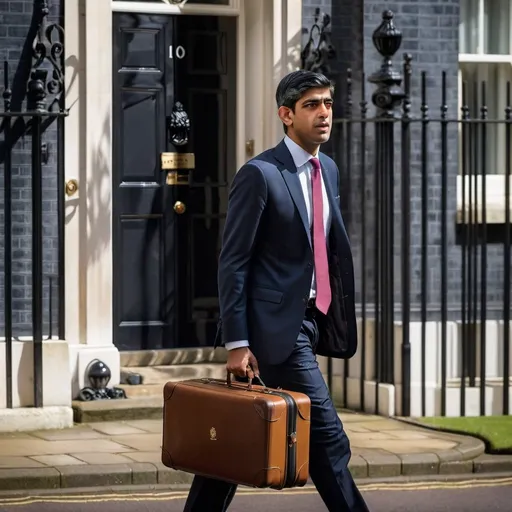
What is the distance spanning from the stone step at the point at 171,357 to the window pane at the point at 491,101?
238 centimetres

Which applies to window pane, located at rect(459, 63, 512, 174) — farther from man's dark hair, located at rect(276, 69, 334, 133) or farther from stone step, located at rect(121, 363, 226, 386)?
man's dark hair, located at rect(276, 69, 334, 133)

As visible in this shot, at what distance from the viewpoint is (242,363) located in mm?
5789

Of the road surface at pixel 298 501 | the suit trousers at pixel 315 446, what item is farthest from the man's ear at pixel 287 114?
the road surface at pixel 298 501

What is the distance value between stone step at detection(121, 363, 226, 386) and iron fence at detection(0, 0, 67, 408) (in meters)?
0.87

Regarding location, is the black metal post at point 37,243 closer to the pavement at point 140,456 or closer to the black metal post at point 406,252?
the pavement at point 140,456

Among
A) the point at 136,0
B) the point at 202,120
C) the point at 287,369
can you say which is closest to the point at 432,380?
the point at 202,120

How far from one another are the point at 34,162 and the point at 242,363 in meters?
4.39

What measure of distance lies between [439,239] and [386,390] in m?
1.30

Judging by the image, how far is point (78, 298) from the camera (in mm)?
10414

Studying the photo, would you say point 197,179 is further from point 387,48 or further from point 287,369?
point 287,369

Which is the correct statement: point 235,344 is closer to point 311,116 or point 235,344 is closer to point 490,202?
point 311,116

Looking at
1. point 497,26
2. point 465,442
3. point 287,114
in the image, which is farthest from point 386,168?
point 287,114

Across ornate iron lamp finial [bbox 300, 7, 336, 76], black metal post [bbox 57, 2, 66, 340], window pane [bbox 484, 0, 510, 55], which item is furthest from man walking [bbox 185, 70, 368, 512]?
window pane [bbox 484, 0, 510, 55]

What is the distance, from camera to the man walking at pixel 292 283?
577 centimetres
